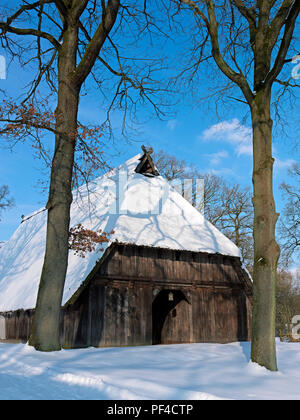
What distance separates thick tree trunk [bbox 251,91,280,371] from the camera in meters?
7.10

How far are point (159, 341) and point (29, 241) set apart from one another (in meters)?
9.14

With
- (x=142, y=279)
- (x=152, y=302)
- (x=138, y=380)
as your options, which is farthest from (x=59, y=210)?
(x=152, y=302)

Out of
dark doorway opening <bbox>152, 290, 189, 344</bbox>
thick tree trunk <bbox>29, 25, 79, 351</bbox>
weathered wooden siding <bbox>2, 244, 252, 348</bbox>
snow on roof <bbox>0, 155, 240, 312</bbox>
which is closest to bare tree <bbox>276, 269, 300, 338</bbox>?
dark doorway opening <bbox>152, 290, 189, 344</bbox>

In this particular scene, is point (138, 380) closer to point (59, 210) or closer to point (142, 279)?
point (59, 210)

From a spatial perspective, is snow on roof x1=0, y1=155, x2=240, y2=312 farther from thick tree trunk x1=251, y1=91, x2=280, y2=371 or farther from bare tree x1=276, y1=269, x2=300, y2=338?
bare tree x1=276, y1=269, x2=300, y2=338

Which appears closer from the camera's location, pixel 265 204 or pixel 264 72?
pixel 265 204

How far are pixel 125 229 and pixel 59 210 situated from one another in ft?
20.1

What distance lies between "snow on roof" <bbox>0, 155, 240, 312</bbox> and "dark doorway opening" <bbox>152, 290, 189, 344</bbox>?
3052 mm

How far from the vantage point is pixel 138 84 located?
12.5 metres

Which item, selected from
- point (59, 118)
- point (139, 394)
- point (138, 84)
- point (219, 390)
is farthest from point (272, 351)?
point (138, 84)

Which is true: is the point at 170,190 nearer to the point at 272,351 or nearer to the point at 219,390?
the point at 272,351

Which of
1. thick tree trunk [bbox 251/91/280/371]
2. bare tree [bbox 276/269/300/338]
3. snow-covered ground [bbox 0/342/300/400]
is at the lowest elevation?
bare tree [bbox 276/269/300/338]

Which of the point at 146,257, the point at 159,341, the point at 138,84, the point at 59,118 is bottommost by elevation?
the point at 159,341

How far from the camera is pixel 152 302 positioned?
51.4ft
